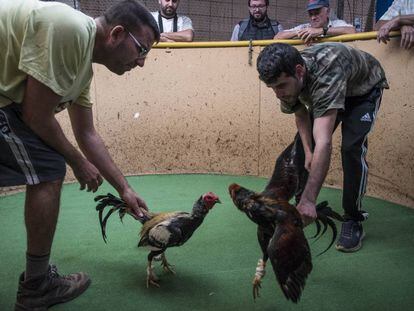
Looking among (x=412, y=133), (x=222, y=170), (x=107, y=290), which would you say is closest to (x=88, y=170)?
(x=107, y=290)

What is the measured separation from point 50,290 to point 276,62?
1.64m

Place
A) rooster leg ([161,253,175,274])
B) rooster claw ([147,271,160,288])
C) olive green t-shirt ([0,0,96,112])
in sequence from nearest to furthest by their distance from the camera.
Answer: olive green t-shirt ([0,0,96,112]), rooster claw ([147,271,160,288]), rooster leg ([161,253,175,274])

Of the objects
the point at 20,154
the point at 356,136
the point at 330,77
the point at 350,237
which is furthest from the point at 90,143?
the point at 350,237

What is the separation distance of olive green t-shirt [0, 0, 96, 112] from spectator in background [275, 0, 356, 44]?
279cm

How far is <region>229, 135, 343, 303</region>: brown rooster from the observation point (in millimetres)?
1813

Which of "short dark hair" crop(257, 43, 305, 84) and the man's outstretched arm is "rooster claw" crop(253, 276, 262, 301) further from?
"short dark hair" crop(257, 43, 305, 84)

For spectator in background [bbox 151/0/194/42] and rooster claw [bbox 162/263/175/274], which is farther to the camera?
spectator in background [bbox 151/0/194/42]

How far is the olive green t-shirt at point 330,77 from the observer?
7.55ft

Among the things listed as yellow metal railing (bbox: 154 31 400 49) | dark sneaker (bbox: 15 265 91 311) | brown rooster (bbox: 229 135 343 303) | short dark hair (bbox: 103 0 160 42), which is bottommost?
dark sneaker (bbox: 15 265 91 311)

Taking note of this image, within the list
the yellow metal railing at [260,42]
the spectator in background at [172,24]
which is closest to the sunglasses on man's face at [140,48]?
the yellow metal railing at [260,42]

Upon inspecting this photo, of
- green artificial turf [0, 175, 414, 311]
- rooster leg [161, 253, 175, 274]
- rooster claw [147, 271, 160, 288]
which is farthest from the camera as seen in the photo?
rooster leg [161, 253, 175, 274]

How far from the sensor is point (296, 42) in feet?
13.6

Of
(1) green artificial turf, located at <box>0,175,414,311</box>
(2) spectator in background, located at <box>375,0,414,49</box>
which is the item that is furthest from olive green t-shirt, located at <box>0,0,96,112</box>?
(2) spectator in background, located at <box>375,0,414,49</box>

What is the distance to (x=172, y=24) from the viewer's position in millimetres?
5207
